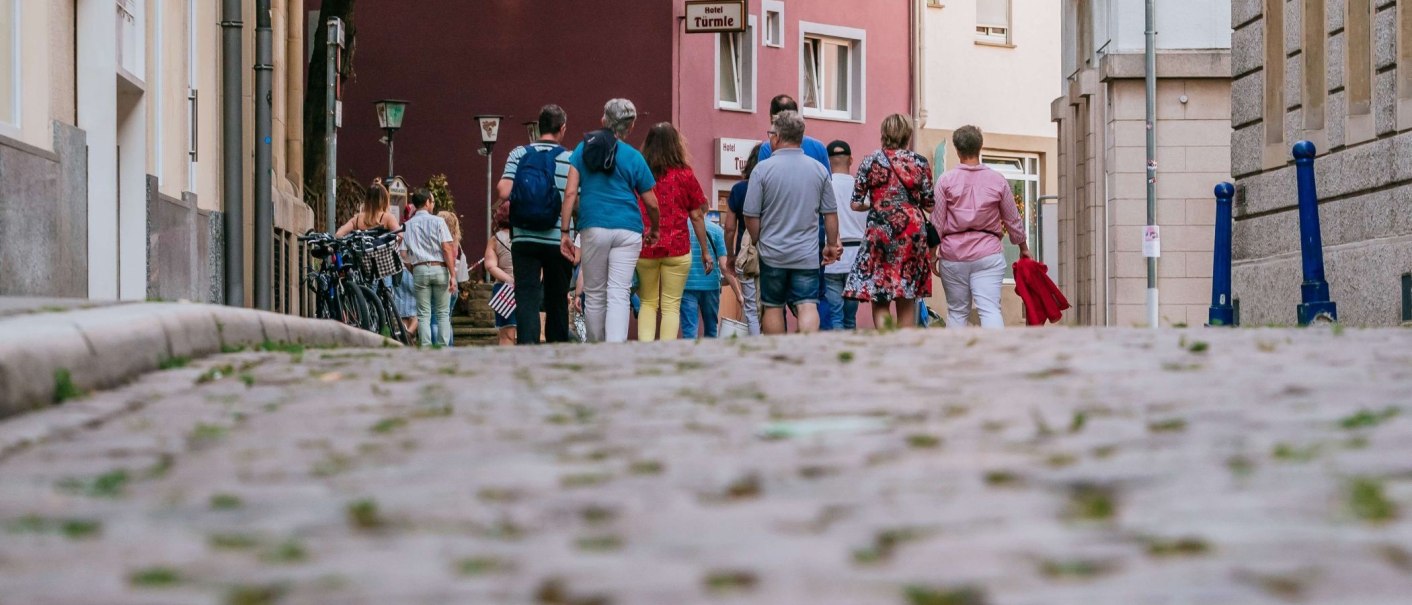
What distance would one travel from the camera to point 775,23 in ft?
132

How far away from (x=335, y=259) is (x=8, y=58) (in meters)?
6.63

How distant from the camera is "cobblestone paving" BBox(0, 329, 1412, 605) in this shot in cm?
315

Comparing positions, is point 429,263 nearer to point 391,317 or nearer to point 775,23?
point 391,317

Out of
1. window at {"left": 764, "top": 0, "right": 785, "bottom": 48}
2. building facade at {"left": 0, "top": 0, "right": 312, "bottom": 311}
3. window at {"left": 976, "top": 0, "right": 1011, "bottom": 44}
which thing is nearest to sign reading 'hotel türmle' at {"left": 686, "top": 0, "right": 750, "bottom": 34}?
window at {"left": 764, "top": 0, "right": 785, "bottom": 48}

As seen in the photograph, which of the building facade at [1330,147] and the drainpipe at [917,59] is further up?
the drainpipe at [917,59]

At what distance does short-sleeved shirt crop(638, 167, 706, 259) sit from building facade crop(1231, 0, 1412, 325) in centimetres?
456

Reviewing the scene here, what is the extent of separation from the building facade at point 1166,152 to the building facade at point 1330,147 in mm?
9860

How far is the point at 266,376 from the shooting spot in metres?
7.19

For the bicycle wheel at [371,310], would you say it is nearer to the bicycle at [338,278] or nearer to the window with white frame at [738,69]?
the bicycle at [338,278]

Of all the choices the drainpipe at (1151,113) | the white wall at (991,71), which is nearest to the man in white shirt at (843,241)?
the drainpipe at (1151,113)

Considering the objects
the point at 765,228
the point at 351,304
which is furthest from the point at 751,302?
the point at 351,304

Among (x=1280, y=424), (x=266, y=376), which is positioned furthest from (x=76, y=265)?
(x=1280, y=424)

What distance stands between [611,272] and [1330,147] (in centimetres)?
610

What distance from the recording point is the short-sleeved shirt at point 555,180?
42.6ft
